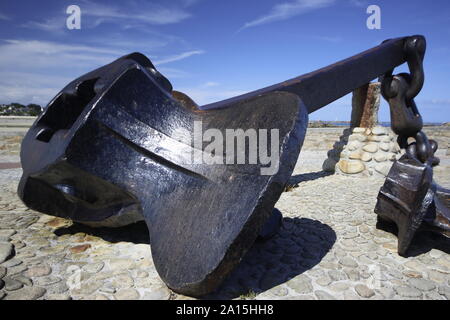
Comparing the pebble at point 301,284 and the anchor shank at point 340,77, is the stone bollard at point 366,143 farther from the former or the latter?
the pebble at point 301,284

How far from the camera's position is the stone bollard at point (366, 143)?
4992 mm

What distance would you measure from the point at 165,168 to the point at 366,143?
14.2ft

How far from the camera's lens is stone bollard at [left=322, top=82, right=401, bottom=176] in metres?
4.99

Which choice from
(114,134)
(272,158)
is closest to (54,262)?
(114,134)

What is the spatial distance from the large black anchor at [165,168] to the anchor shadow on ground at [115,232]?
316 millimetres

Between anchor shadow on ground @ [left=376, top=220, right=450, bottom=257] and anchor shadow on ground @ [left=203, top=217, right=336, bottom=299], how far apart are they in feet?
1.78

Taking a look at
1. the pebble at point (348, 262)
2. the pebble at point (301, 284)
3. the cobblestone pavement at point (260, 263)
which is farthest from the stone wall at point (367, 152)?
the pebble at point (301, 284)

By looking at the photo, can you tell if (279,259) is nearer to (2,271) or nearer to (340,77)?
(2,271)

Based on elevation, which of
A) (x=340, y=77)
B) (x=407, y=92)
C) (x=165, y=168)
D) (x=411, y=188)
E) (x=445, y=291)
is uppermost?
(x=340, y=77)

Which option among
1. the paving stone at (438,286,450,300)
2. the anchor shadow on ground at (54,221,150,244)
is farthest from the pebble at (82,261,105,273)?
the paving stone at (438,286,450,300)

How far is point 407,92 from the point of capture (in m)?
3.54

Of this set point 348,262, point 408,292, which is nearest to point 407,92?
point 348,262
